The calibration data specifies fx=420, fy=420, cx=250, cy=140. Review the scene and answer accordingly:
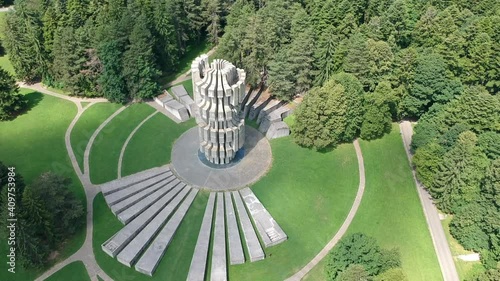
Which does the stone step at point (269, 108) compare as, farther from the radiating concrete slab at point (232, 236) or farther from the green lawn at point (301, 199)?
the radiating concrete slab at point (232, 236)

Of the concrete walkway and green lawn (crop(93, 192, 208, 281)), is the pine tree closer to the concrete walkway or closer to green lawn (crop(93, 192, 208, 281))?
green lawn (crop(93, 192, 208, 281))

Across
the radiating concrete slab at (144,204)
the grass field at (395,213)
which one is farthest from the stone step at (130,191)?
the grass field at (395,213)

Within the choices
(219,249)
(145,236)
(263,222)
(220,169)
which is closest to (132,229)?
(145,236)

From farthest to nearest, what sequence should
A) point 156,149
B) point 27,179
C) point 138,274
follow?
point 156,149
point 27,179
point 138,274

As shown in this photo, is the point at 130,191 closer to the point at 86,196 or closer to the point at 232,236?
the point at 86,196

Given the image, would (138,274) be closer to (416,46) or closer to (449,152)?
(449,152)

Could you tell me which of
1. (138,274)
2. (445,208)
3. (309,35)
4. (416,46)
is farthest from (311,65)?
(138,274)
